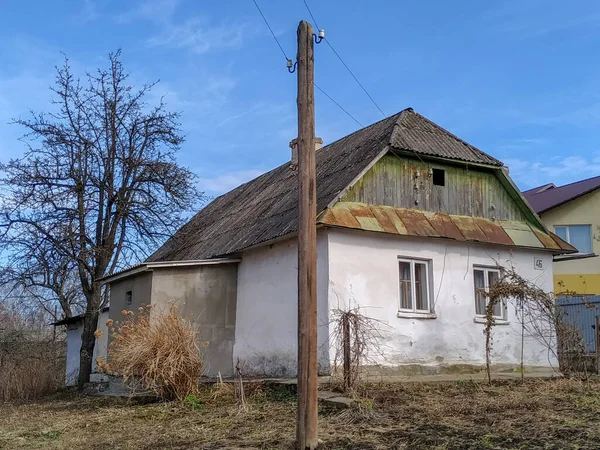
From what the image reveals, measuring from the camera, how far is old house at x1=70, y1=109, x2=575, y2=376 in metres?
12.8

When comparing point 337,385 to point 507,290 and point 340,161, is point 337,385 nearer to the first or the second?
point 507,290

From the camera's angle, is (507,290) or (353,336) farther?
(507,290)

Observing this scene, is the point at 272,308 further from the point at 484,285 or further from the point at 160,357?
the point at 484,285

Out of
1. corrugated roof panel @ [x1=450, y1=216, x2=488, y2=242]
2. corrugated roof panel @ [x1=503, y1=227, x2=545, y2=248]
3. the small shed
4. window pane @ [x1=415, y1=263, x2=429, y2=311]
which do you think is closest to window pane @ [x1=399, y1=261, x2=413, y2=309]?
window pane @ [x1=415, y1=263, x2=429, y2=311]

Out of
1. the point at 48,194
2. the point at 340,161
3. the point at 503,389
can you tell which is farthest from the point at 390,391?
the point at 48,194

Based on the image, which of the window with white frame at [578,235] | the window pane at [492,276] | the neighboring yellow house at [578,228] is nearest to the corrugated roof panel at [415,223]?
the window pane at [492,276]

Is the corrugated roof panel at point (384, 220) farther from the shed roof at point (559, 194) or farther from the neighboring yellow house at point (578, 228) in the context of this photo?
the neighboring yellow house at point (578, 228)

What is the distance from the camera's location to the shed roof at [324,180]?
13.8m

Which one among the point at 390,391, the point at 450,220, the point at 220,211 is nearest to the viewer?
the point at 390,391

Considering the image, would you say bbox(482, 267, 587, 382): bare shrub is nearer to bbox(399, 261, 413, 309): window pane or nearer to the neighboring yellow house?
bbox(399, 261, 413, 309): window pane

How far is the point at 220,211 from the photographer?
21438 millimetres

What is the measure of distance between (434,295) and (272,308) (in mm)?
3588

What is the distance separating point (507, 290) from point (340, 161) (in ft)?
18.3

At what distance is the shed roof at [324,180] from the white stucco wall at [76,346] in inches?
117
